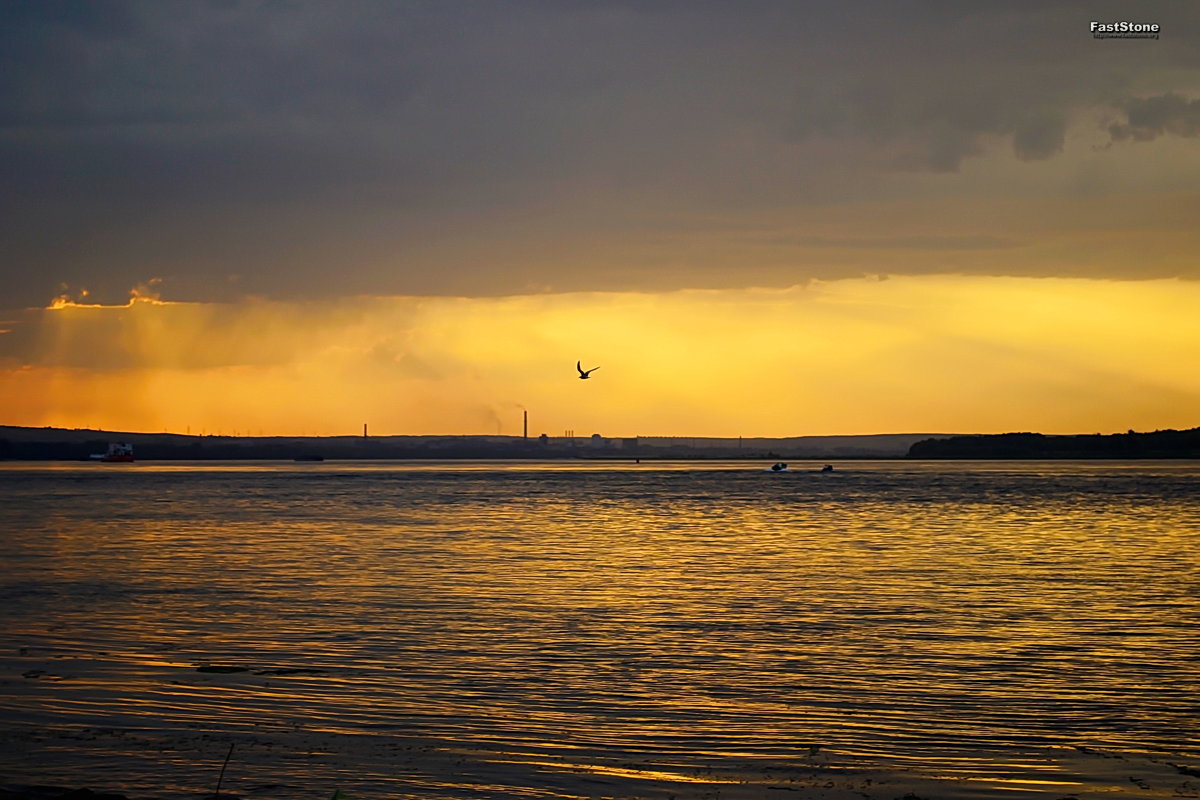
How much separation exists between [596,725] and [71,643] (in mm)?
13860

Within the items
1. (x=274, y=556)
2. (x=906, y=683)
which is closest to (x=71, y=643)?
(x=906, y=683)

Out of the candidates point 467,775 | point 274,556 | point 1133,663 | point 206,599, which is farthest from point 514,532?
point 467,775

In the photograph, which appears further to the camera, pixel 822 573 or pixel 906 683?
pixel 822 573

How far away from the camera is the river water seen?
1542 centimetres

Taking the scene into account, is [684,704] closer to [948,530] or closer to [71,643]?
[71,643]

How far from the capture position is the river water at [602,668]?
50.6 ft

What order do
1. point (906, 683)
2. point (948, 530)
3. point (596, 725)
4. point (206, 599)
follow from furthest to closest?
point (948, 530)
point (206, 599)
point (906, 683)
point (596, 725)

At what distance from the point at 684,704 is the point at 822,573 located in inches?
847

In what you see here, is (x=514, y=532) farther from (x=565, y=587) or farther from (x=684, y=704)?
(x=684, y=704)

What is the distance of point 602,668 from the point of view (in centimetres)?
2236

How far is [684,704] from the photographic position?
63.4 ft

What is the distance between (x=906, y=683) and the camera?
20859 millimetres

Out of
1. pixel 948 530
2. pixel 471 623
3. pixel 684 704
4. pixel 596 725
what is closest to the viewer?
pixel 596 725

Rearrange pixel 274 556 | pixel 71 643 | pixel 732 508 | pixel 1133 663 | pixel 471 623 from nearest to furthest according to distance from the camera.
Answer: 1. pixel 1133 663
2. pixel 71 643
3. pixel 471 623
4. pixel 274 556
5. pixel 732 508
